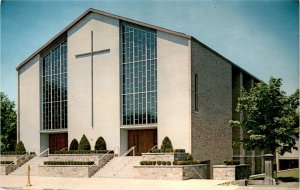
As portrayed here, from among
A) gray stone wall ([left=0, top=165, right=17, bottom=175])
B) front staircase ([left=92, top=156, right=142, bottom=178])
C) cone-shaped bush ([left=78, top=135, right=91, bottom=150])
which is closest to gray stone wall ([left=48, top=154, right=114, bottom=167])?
front staircase ([left=92, top=156, right=142, bottom=178])

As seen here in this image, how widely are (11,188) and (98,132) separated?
1614 cm

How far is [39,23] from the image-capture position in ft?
77.6

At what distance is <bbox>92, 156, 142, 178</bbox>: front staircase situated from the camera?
3038 centimetres

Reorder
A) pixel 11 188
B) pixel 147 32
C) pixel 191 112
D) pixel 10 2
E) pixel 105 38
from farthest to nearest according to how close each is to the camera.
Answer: pixel 105 38
pixel 147 32
pixel 191 112
pixel 11 188
pixel 10 2

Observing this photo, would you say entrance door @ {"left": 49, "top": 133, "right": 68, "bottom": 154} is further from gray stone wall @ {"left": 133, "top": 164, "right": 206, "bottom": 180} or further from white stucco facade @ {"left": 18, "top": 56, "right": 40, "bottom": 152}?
gray stone wall @ {"left": 133, "top": 164, "right": 206, "bottom": 180}

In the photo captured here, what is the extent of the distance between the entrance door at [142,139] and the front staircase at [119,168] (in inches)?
122

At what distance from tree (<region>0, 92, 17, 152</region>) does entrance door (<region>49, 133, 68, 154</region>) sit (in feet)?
23.1

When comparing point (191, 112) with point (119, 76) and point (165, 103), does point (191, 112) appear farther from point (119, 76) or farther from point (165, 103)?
point (119, 76)

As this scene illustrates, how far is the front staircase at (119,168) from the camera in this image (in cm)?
3038

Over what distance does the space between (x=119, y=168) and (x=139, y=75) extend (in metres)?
8.60

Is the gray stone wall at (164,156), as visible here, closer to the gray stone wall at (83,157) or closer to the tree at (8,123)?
the gray stone wall at (83,157)

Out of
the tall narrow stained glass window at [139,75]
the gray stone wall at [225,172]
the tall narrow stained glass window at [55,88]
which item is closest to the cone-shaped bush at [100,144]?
the tall narrow stained glass window at [139,75]

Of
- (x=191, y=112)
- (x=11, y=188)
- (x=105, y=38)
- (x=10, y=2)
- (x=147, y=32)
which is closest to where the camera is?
(x=10, y=2)

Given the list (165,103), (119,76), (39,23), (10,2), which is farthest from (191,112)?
(10,2)
